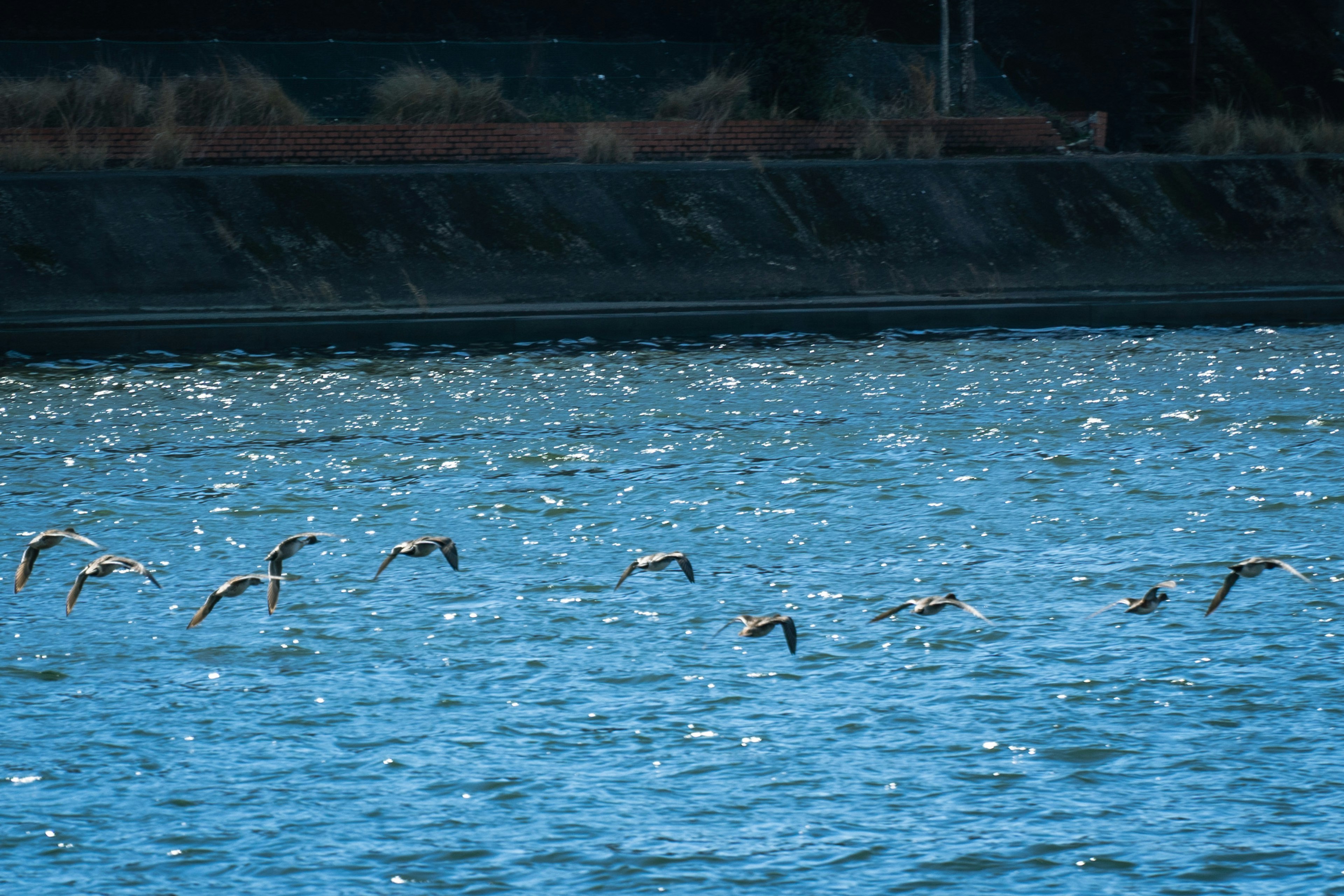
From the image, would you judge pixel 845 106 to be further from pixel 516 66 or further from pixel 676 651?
pixel 676 651

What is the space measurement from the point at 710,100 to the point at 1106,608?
14.2m

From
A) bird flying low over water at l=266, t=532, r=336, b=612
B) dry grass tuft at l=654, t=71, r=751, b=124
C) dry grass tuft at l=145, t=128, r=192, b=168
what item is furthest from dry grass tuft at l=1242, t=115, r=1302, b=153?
bird flying low over water at l=266, t=532, r=336, b=612

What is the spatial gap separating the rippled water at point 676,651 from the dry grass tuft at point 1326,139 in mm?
8717

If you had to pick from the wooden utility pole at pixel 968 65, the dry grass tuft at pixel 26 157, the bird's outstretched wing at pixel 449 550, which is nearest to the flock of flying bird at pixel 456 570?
the bird's outstretched wing at pixel 449 550

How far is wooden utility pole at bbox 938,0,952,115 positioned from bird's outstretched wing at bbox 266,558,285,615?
14.9m


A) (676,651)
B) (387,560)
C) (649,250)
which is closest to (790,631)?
(676,651)

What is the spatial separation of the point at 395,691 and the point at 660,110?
47.0ft

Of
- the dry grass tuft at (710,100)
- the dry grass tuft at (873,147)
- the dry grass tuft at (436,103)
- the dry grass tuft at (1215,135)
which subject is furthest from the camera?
the dry grass tuft at (1215,135)

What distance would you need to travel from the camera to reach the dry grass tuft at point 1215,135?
20.6 meters

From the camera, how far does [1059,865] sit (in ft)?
17.4

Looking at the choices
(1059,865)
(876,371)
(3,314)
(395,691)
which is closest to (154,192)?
(3,314)

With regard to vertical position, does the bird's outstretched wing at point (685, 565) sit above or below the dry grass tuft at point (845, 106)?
below

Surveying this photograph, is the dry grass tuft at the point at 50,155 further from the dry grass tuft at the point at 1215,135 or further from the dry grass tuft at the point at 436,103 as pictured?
the dry grass tuft at the point at 1215,135

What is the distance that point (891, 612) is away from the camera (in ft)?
22.1
